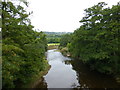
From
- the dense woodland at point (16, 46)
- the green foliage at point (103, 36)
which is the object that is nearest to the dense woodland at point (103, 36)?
the green foliage at point (103, 36)

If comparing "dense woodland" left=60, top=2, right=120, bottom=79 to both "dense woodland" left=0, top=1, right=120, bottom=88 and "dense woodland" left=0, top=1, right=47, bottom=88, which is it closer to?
"dense woodland" left=0, top=1, right=120, bottom=88

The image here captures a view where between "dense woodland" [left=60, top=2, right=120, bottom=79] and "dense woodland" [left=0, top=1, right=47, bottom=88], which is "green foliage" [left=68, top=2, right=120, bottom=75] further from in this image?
"dense woodland" [left=0, top=1, right=47, bottom=88]

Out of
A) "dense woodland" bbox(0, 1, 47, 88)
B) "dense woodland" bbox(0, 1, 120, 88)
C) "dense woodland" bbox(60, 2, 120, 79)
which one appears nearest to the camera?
"dense woodland" bbox(0, 1, 47, 88)

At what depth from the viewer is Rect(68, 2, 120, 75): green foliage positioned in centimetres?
1452

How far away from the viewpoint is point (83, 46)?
18.0 metres

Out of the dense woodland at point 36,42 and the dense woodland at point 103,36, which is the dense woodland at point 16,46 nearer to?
the dense woodland at point 36,42

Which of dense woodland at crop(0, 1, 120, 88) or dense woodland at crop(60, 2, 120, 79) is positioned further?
dense woodland at crop(60, 2, 120, 79)

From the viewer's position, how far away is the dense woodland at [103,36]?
47.6 feet

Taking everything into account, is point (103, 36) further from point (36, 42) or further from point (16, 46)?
point (16, 46)

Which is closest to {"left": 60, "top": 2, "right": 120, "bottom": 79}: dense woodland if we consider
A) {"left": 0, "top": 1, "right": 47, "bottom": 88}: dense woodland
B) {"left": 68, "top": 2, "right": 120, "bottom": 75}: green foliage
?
{"left": 68, "top": 2, "right": 120, "bottom": 75}: green foliage

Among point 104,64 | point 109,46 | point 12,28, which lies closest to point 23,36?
point 12,28

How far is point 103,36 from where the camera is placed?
51.5 ft

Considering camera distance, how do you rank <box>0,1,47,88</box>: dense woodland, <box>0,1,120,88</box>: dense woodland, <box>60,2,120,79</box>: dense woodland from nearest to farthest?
<box>0,1,47,88</box>: dense woodland → <box>0,1,120,88</box>: dense woodland → <box>60,2,120,79</box>: dense woodland

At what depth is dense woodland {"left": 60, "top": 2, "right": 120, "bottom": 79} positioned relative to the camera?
47.6ft
